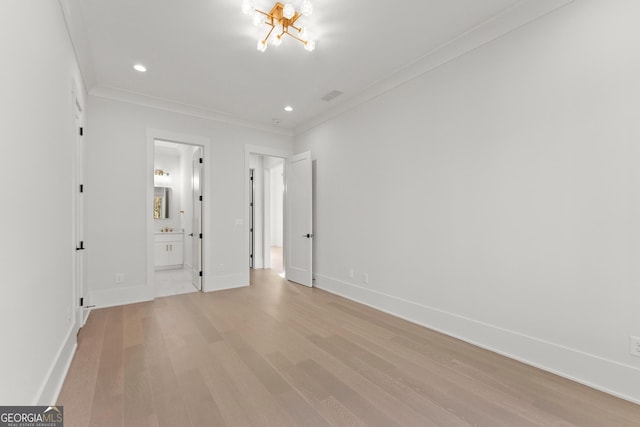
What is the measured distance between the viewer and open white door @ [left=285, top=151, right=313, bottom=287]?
4.90 metres

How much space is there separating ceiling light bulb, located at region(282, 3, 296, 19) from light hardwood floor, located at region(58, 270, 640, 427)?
2.86 metres

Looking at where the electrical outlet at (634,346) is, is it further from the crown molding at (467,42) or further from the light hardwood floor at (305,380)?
the crown molding at (467,42)

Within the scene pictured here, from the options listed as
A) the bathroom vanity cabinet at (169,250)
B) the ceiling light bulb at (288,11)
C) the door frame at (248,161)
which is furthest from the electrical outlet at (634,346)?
the bathroom vanity cabinet at (169,250)

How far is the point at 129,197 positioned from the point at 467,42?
460 cm

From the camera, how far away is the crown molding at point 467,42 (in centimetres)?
230

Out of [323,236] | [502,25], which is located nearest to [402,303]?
[323,236]

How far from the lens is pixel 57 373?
1979 mm

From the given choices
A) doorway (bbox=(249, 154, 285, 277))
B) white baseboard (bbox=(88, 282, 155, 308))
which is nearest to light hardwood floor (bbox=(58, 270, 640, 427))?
white baseboard (bbox=(88, 282, 155, 308))

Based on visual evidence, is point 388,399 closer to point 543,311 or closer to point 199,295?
point 543,311

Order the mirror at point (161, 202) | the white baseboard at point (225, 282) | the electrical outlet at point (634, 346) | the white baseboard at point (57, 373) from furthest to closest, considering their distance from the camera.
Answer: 1. the mirror at point (161, 202)
2. the white baseboard at point (225, 282)
3. the electrical outlet at point (634, 346)
4. the white baseboard at point (57, 373)

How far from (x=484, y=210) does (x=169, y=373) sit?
3083 mm

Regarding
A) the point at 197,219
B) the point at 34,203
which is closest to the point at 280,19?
the point at 34,203

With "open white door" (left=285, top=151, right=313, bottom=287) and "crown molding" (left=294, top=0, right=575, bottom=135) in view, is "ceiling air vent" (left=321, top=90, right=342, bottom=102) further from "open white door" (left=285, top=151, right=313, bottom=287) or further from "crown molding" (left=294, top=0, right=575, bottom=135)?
"open white door" (left=285, top=151, right=313, bottom=287)

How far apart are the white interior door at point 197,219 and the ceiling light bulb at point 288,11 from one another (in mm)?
3003
